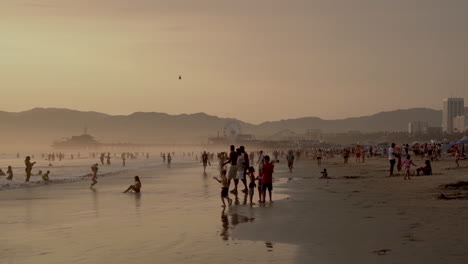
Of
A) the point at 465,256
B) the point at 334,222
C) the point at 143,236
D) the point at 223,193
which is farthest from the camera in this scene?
the point at 223,193

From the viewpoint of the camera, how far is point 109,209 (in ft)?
60.6

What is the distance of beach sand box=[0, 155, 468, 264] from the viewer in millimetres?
9852

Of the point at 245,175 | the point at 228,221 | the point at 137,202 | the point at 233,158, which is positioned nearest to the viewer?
the point at 228,221

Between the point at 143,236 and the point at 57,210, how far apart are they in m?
7.25

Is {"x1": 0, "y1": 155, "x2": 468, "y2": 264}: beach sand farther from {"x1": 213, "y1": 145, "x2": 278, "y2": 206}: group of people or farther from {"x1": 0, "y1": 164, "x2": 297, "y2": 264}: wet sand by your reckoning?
{"x1": 213, "y1": 145, "x2": 278, "y2": 206}: group of people

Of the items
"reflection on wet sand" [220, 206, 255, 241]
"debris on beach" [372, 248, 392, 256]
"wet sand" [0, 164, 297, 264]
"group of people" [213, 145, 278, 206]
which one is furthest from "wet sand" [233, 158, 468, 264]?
"group of people" [213, 145, 278, 206]

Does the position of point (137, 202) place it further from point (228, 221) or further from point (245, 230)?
point (245, 230)

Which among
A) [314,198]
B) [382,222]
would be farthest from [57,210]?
[382,222]

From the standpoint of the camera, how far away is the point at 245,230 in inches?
506

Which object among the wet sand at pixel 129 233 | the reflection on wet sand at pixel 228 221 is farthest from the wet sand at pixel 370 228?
the wet sand at pixel 129 233

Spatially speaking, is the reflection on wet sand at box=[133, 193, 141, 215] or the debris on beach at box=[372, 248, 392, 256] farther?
the reflection on wet sand at box=[133, 193, 141, 215]

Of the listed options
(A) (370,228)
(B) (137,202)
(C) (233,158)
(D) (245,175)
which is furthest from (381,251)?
(B) (137,202)

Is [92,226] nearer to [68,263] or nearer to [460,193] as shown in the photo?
[68,263]

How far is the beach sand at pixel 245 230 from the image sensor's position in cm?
985
